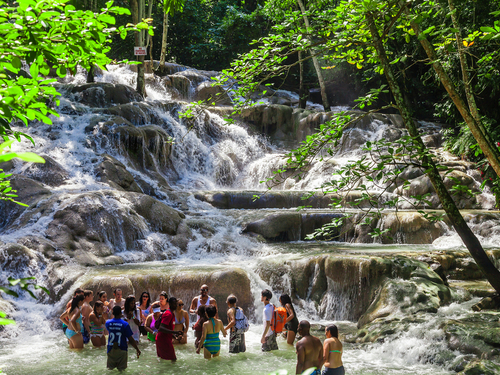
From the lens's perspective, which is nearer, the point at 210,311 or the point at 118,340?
the point at 118,340

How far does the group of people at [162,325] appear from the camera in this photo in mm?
5848

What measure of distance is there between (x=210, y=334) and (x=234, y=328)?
0.55 metres

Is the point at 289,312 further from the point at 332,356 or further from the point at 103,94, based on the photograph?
the point at 103,94

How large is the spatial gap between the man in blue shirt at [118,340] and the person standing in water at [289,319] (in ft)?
7.92

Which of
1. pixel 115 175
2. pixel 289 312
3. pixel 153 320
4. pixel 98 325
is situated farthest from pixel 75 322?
pixel 115 175

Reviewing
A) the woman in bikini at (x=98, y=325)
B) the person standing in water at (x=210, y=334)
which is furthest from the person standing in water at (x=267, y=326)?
the woman in bikini at (x=98, y=325)

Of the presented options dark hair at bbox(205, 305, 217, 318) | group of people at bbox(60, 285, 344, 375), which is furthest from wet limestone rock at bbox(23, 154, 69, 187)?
dark hair at bbox(205, 305, 217, 318)

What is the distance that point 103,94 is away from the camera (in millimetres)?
20188

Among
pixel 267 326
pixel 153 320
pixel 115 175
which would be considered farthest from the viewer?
pixel 115 175

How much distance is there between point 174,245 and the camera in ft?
39.8

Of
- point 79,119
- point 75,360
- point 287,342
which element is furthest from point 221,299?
point 79,119

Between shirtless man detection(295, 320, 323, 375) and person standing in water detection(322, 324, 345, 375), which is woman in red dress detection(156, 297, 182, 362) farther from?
person standing in water detection(322, 324, 345, 375)

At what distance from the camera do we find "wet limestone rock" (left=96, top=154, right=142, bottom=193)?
1412 centimetres

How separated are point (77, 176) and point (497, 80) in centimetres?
1418
